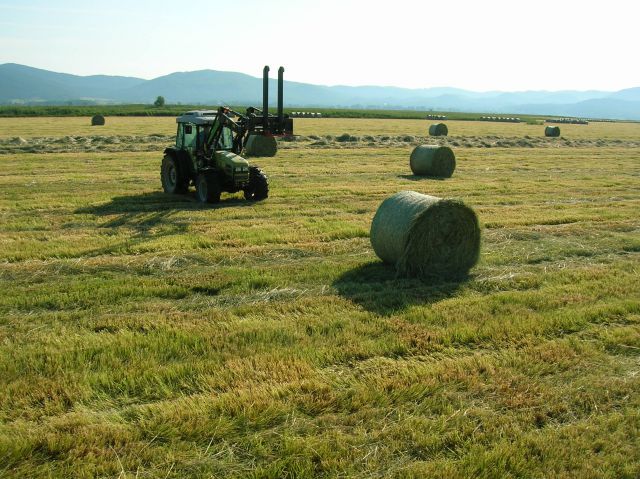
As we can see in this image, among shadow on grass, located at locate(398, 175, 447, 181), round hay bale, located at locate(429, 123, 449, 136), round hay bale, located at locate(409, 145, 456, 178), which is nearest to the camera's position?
shadow on grass, located at locate(398, 175, 447, 181)

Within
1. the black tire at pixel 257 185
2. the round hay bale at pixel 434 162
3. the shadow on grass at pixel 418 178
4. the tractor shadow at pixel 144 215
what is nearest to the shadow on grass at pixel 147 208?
the tractor shadow at pixel 144 215

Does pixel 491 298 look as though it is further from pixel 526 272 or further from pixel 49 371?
pixel 49 371

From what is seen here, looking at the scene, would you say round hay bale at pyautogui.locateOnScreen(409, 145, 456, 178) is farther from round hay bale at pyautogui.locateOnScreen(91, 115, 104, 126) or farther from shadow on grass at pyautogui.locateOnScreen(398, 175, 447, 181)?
A: round hay bale at pyautogui.locateOnScreen(91, 115, 104, 126)

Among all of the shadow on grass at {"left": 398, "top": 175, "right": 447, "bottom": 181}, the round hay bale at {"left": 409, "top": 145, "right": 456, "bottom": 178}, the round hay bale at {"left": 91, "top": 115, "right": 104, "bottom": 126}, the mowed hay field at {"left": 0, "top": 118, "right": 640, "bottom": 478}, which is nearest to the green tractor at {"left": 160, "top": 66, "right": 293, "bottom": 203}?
the mowed hay field at {"left": 0, "top": 118, "right": 640, "bottom": 478}

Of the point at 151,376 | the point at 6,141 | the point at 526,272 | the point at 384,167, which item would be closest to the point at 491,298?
the point at 526,272

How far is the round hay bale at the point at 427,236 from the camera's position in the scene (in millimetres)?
8570

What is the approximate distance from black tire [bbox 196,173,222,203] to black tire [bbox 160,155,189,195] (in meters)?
1.11

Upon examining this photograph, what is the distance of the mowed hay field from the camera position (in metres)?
4.38

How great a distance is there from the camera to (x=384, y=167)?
Answer: 22188 mm

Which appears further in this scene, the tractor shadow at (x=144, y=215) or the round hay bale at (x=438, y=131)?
the round hay bale at (x=438, y=131)

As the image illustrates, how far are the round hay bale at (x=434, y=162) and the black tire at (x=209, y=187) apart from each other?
7787mm

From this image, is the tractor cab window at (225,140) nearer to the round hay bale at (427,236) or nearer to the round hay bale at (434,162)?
the round hay bale at (434,162)

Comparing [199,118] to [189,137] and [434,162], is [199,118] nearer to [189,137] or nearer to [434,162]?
[189,137]

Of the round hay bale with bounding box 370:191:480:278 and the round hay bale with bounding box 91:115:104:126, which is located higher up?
the round hay bale with bounding box 91:115:104:126
